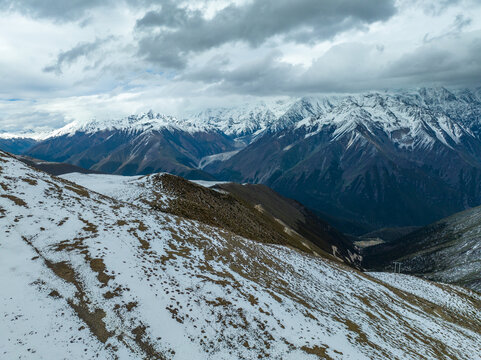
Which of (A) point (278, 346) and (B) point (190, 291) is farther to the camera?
(B) point (190, 291)

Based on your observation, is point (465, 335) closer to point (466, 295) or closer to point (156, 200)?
point (466, 295)

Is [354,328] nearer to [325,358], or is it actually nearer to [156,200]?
[325,358]

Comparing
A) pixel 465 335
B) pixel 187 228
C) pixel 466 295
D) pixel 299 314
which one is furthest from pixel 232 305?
pixel 466 295

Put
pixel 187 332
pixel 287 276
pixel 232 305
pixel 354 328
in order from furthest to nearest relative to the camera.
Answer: pixel 287 276
pixel 354 328
pixel 232 305
pixel 187 332

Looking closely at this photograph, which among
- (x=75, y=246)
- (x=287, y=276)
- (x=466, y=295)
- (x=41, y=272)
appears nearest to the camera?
(x=41, y=272)

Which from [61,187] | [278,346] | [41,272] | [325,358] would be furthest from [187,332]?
[61,187]

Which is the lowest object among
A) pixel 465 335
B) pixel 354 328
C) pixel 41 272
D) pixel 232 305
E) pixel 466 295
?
pixel 466 295

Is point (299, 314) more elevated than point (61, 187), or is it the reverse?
point (61, 187)
